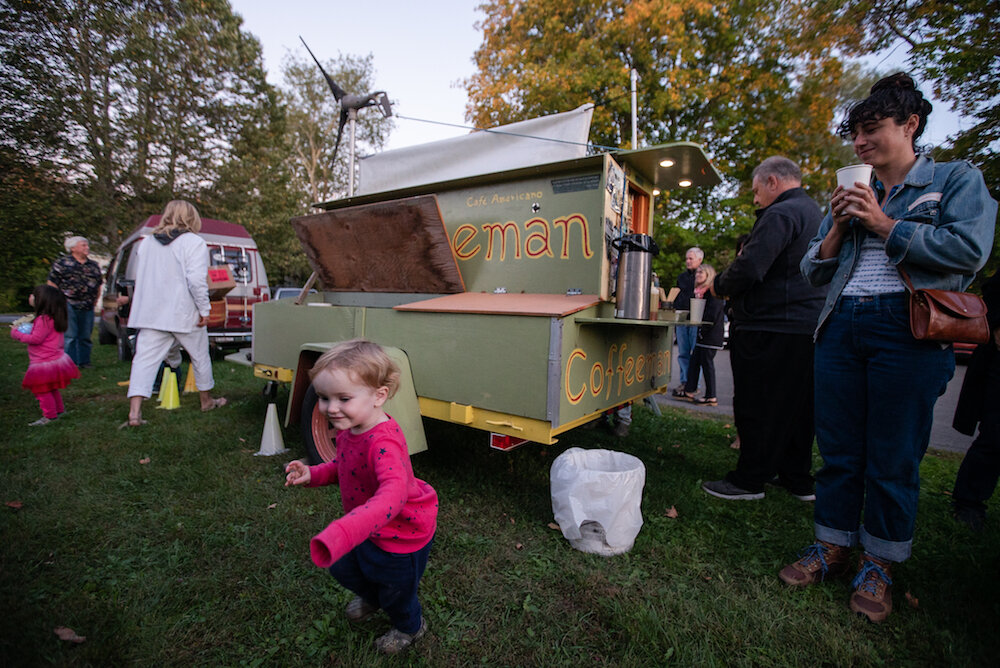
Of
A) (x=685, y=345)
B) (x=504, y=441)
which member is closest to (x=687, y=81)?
(x=685, y=345)

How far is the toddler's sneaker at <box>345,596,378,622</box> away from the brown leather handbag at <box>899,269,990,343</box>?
2323 mm

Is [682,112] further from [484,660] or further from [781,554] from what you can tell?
[484,660]

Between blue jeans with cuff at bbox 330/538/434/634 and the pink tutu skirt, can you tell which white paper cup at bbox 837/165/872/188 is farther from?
the pink tutu skirt

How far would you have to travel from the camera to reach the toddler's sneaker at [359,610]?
191cm

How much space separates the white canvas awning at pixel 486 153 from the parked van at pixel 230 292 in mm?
5953

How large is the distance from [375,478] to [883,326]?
204cm

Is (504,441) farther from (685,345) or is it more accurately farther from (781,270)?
(685,345)

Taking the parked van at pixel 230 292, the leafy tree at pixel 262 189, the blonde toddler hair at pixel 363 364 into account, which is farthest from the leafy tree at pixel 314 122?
the blonde toddler hair at pixel 363 364

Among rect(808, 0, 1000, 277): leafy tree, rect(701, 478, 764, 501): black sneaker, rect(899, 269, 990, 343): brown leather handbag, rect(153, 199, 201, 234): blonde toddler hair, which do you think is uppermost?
rect(808, 0, 1000, 277): leafy tree

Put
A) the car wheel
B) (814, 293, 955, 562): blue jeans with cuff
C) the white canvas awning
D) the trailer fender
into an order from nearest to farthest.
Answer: (814, 293, 955, 562): blue jeans with cuff
the trailer fender
the white canvas awning
the car wheel

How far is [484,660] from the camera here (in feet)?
5.71

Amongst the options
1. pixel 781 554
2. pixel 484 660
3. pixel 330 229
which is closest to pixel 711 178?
pixel 781 554

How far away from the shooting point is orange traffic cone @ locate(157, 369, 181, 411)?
5016 millimetres

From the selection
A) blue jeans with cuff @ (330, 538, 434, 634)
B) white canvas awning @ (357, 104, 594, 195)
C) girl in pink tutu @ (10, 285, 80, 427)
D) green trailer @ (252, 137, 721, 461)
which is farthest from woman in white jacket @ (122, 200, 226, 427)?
blue jeans with cuff @ (330, 538, 434, 634)
